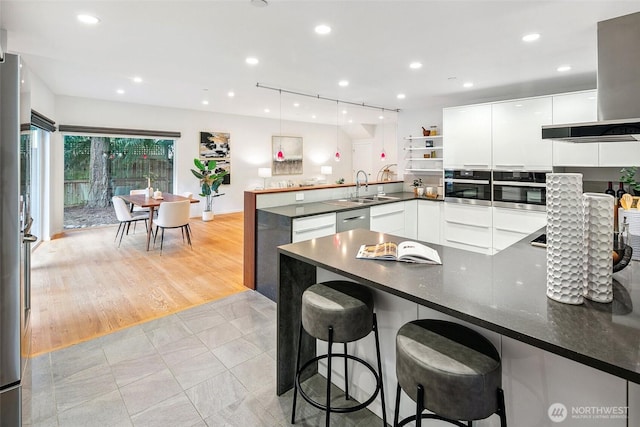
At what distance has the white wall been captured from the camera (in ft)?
21.4

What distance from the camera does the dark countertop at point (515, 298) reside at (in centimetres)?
88

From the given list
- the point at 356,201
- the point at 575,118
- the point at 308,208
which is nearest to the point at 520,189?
the point at 575,118

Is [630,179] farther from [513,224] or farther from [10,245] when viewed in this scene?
[10,245]

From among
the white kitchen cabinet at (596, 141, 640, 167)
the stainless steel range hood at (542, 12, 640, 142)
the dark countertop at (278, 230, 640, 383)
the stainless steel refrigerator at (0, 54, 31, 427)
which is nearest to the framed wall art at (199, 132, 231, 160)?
the stainless steel refrigerator at (0, 54, 31, 427)

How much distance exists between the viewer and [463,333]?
128cm

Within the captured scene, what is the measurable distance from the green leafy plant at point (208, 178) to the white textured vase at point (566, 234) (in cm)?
755

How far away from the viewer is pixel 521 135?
4.12 metres

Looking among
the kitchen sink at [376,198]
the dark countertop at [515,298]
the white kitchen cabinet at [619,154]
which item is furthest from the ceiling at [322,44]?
the dark countertop at [515,298]

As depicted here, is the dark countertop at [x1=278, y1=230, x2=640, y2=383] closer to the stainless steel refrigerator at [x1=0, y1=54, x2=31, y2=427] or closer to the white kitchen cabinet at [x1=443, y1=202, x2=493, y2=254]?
the stainless steel refrigerator at [x1=0, y1=54, x2=31, y2=427]

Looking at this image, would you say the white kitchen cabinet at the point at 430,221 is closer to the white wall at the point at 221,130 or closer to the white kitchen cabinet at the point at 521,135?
the white kitchen cabinet at the point at 521,135

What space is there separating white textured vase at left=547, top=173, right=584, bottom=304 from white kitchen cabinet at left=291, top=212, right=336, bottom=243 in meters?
2.31

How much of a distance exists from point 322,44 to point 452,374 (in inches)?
118

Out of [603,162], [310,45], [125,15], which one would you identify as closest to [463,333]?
[310,45]

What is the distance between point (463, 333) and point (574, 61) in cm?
371
